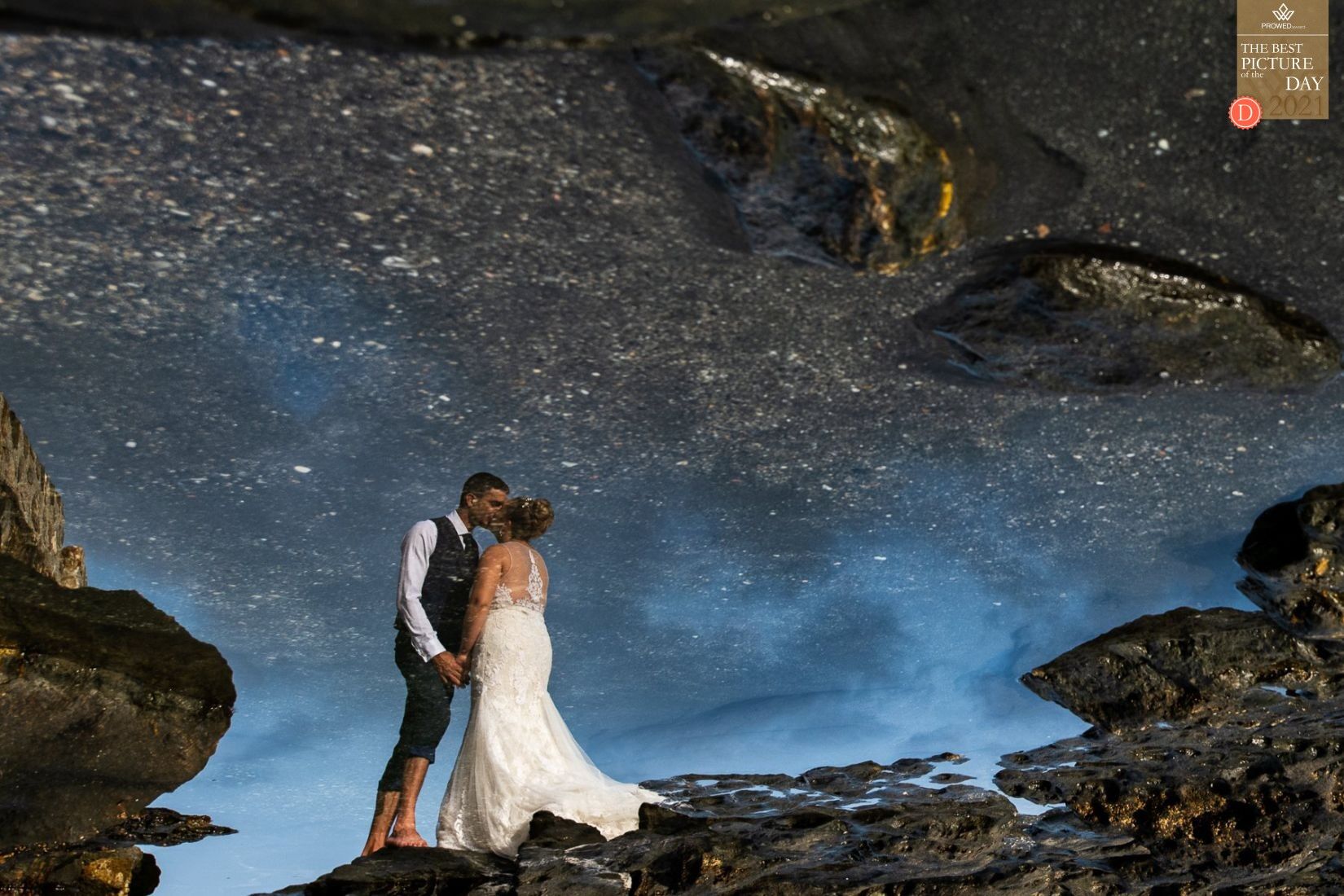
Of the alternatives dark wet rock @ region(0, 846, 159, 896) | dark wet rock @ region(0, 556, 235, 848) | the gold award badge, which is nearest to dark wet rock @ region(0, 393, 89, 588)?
dark wet rock @ region(0, 556, 235, 848)

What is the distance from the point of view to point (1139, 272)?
145 inches

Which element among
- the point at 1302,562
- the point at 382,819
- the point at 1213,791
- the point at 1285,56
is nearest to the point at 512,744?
the point at 382,819

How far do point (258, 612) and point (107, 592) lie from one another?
9.60 feet

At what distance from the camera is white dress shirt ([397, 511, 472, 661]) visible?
13.8 ft

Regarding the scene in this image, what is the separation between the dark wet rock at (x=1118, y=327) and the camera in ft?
12.1

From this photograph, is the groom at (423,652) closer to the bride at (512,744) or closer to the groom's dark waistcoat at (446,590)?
the groom's dark waistcoat at (446,590)

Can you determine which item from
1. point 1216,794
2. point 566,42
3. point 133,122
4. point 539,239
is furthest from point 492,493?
point 1216,794

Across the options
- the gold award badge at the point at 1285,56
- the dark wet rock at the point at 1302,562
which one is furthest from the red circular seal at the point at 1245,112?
the dark wet rock at the point at 1302,562

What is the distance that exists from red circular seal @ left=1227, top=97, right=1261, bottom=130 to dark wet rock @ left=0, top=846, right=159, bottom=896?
4.62 metres

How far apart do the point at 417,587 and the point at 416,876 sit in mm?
1150

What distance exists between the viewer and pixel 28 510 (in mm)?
3900

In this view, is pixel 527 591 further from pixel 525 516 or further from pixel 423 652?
pixel 423 652

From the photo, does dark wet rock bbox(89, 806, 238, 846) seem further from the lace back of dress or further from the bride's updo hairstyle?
the bride's updo hairstyle

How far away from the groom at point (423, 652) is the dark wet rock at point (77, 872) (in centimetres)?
83
